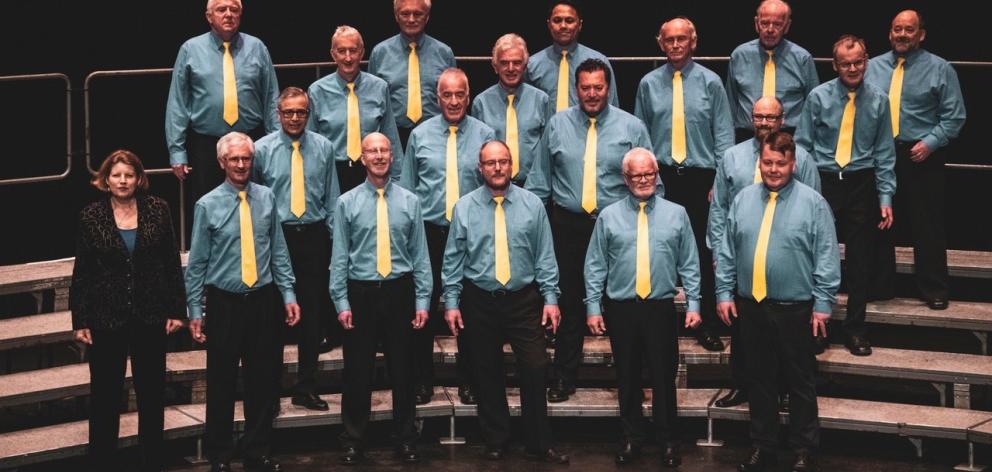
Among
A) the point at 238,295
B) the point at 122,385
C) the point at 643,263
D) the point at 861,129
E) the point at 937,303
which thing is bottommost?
the point at 122,385

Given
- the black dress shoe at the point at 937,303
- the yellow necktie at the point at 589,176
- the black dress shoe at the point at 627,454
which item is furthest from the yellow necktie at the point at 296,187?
the black dress shoe at the point at 937,303

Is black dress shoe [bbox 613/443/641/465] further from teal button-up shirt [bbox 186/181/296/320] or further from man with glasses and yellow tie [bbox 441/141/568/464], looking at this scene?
teal button-up shirt [bbox 186/181/296/320]

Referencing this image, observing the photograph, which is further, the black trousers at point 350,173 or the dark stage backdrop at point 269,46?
the dark stage backdrop at point 269,46

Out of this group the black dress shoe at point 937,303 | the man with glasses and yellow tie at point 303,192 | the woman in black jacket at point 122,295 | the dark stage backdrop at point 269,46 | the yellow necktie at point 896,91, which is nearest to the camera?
the woman in black jacket at point 122,295

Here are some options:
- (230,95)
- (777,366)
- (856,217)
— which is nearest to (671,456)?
(777,366)

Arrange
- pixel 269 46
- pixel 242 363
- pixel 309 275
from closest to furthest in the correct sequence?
pixel 242 363 → pixel 309 275 → pixel 269 46

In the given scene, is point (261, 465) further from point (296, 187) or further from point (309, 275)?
point (296, 187)

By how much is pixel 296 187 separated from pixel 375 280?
2.05ft

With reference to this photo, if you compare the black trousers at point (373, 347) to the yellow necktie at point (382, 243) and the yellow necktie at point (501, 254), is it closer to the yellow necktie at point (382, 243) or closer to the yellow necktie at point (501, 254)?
the yellow necktie at point (382, 243)

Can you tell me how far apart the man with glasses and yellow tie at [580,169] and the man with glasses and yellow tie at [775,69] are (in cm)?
78

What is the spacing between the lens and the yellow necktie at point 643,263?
6.84 meters

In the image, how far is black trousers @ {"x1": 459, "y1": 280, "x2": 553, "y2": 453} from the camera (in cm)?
693

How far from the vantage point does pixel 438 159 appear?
23.7 ft

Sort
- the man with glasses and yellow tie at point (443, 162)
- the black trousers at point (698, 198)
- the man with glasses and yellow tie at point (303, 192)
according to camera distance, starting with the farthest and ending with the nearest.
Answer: the black trousers at point (698, 198)
the man with glasses and yellow tie at point (443, 162)
the man with glasses and yellow tie at point (303, 192)
